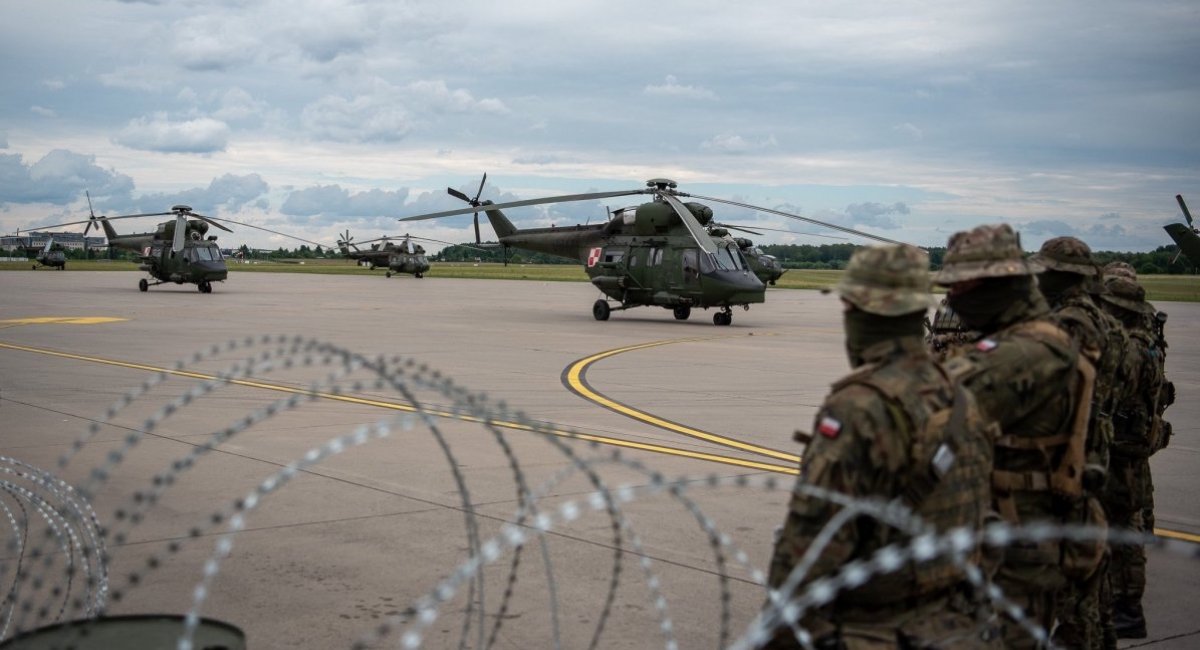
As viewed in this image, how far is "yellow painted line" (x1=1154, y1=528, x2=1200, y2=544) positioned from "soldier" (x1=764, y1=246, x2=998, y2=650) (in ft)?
16.0

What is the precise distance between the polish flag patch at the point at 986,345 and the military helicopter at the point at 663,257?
2143 cm

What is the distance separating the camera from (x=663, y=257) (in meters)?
29.1

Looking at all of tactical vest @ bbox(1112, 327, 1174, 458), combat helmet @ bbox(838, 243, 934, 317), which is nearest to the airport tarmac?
combat helmet @ bbox(838, 243, 934, 317)

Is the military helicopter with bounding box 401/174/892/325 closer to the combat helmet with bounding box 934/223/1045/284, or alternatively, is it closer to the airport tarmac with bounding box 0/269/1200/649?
the airport tarmac with bounding box 0/269/1200/649

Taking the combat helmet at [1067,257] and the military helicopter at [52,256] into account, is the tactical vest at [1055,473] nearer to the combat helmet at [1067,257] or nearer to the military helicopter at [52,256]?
the combat helmet at [1067,257]

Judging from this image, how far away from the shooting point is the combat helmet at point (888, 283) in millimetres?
3289

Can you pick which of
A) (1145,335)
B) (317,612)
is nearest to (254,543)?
(317,612)

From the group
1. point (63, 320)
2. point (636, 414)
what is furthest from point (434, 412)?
point (63, 320)

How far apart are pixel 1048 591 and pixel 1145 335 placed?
306 centimetres

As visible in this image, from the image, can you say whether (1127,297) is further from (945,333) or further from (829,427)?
(829,427)

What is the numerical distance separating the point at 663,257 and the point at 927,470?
26.0m

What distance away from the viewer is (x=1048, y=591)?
13.9ft

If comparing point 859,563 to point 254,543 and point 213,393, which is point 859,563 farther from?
point 213,393

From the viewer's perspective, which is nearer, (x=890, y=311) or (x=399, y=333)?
(x=890, y=311)
